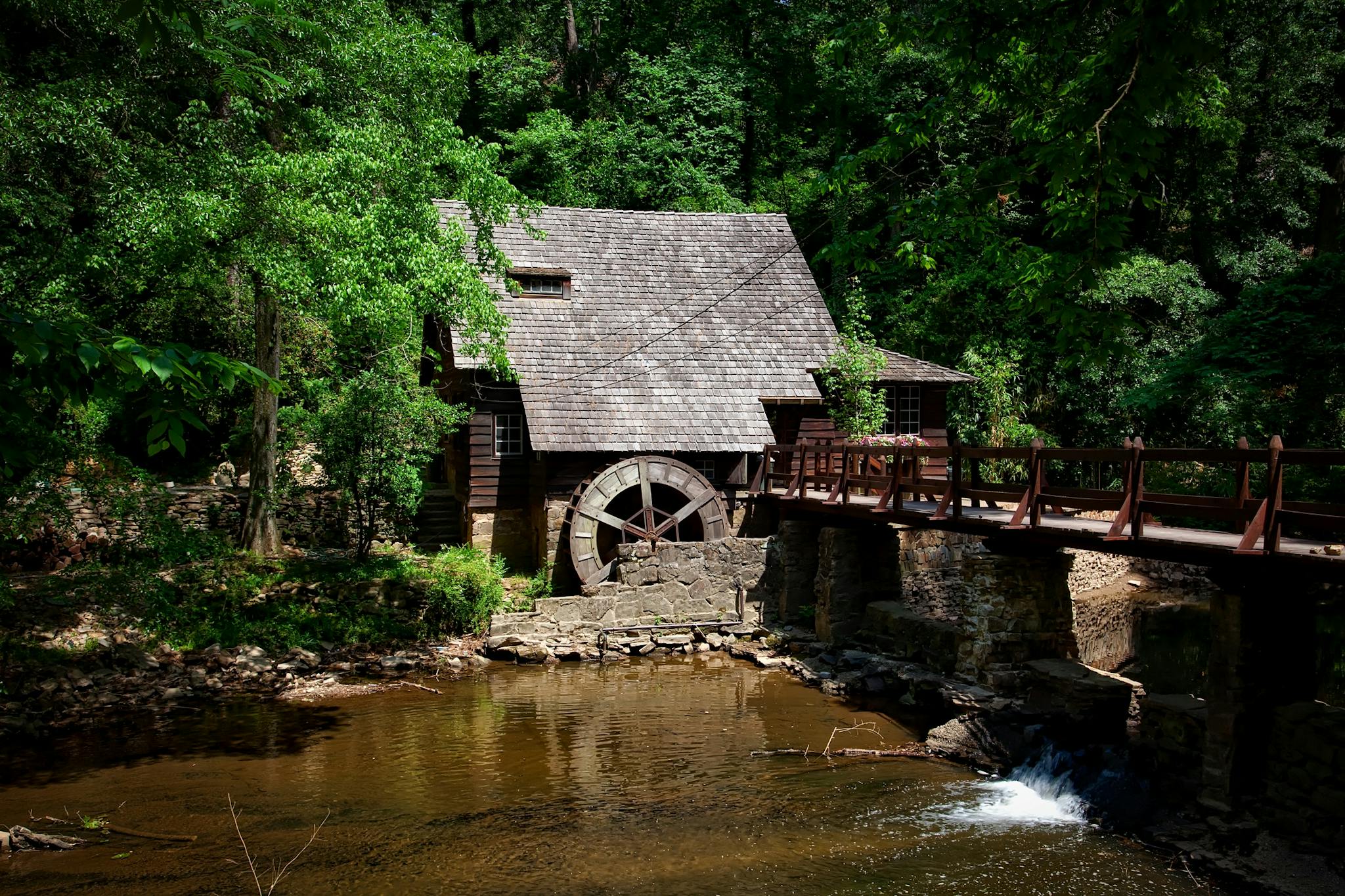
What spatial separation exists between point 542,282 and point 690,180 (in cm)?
Result: 988

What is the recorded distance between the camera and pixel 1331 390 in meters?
15.4

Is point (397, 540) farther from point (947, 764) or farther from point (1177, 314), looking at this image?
point (1177, 314)

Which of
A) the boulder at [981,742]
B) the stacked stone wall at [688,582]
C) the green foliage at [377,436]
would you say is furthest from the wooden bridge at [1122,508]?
the green foliage at [377,436]

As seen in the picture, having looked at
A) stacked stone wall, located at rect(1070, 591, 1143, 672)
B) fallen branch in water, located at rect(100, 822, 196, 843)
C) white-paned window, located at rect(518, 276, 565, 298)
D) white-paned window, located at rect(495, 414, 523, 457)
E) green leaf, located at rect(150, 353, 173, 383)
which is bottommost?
fallen branch in water, located at rect(100, 822, 196, 843)

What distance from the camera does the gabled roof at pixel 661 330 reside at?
1794 centimetres

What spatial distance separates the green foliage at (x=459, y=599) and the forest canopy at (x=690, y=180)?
373 centimetres

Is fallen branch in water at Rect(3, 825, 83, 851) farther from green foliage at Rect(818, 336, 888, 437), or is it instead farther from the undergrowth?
green foliage at Rect(818, 336, 888, 437)

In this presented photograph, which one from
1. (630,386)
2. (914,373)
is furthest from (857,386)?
(630,386)

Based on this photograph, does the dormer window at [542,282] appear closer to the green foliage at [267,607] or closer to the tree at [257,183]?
the tree at [257,183]

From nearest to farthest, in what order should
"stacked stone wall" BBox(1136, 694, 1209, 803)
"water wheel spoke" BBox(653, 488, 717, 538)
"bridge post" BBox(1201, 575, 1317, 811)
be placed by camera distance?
"bridge post" BBox(1201, 575, 1317, 811) < "stacked stone wall" BBox(1136, 694, 1209, 803) < "water wheel spoke" BBox(653, 488, 717, 538)

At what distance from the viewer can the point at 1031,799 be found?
9531 mm

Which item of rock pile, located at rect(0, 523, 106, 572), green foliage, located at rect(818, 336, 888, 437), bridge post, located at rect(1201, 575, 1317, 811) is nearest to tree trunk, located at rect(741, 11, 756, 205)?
green foliage, located at rect(818, 336, 888, 437)

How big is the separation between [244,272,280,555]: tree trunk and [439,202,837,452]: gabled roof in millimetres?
3477

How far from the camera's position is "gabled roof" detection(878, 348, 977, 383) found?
1994 centimetres
